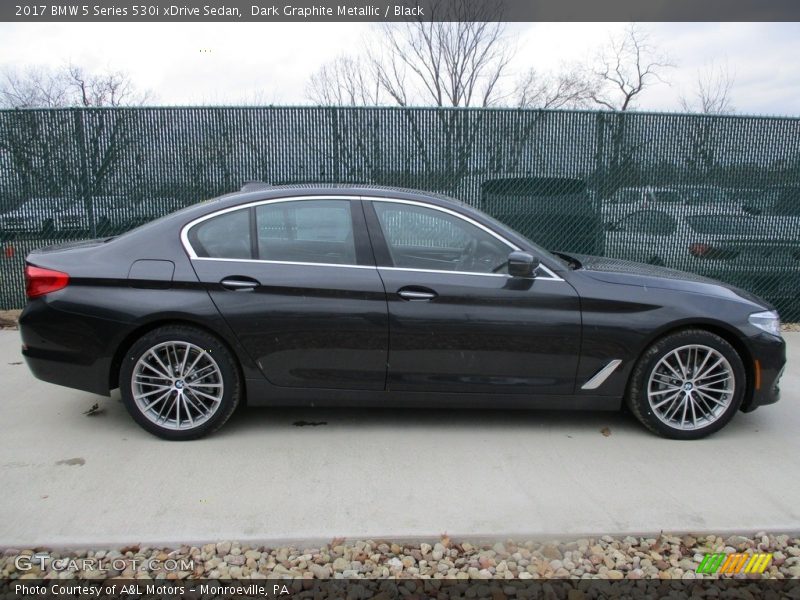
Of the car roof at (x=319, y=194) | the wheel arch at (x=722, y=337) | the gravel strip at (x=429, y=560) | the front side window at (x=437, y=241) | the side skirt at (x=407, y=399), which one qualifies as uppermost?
the car roof at (x=319, y=194)

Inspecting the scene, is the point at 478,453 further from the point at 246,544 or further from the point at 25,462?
the point at 25,462

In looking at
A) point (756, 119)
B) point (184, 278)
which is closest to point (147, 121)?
point (184, 278)

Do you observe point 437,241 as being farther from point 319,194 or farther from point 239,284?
point 239,284

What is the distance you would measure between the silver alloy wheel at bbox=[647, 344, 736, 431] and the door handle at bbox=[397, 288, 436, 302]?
4.93ft

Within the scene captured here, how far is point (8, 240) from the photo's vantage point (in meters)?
7.04

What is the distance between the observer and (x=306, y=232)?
3984mm

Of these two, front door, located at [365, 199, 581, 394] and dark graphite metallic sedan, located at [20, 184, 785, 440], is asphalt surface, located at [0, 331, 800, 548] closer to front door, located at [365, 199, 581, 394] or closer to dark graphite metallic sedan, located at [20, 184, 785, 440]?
dark graphite metallic sedan, located at [20, 184, 785, 440]

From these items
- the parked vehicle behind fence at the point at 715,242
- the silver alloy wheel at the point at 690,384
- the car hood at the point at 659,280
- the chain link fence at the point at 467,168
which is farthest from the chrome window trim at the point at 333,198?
the parked vehicle behind fence at the point at 715,242

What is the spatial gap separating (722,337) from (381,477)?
93.6 inches

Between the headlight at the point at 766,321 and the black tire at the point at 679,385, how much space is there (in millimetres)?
237

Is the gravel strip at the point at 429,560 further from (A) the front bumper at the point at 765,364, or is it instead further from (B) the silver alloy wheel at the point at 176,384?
(A) the front bumper at the point at 765,364

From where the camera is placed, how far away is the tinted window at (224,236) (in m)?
3.92

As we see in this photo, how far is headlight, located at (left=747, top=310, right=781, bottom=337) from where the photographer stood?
13.1 feet

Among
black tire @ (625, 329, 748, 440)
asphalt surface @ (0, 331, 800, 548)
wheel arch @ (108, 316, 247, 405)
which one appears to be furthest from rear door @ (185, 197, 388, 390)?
black tire @ (625, 329, 748, 440)
